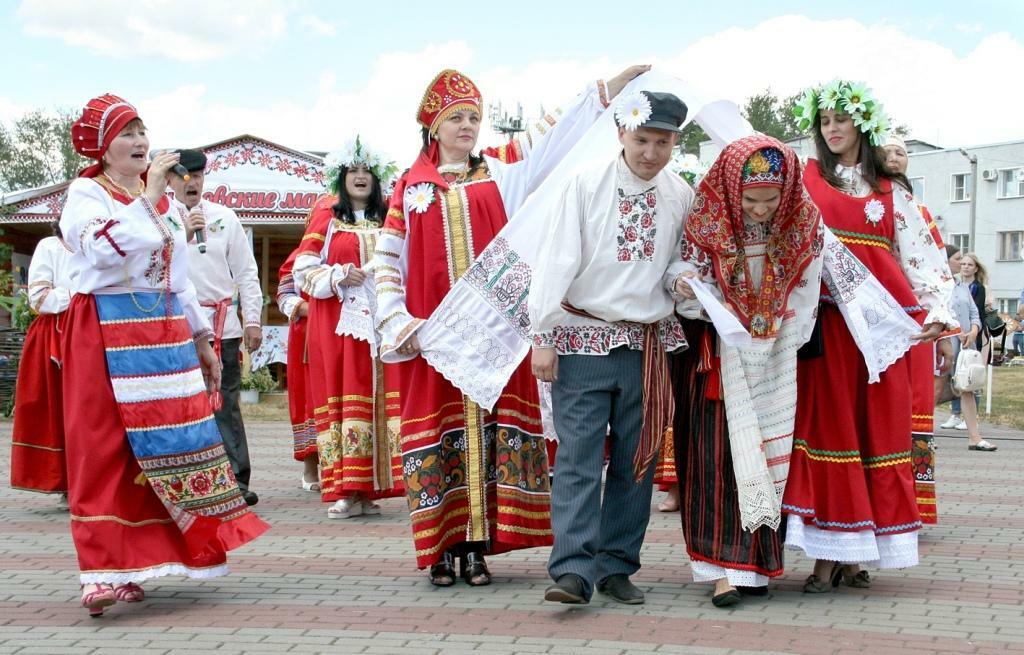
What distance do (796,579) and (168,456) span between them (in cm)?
282

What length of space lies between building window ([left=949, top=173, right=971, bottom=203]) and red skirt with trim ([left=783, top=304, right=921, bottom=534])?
163ft

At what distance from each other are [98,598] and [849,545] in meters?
3.07

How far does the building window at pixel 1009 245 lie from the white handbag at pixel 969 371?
4095cm

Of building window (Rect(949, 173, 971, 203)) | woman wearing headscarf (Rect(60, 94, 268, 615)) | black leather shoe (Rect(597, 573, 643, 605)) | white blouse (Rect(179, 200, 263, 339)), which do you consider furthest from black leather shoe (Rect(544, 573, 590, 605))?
building window (Rect(949, 173, 971, 203))

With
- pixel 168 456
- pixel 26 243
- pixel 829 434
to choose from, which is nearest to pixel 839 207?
pixel 829 434

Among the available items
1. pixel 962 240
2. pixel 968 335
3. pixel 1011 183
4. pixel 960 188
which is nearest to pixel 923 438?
pixel 968 335

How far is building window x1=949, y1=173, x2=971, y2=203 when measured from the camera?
5150cm

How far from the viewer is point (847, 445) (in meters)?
5.16

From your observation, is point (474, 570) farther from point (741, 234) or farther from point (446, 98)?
point (446, 98)

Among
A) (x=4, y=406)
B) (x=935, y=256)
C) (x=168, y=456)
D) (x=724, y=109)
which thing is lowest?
(x=4, y=406)

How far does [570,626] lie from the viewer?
4.66 m

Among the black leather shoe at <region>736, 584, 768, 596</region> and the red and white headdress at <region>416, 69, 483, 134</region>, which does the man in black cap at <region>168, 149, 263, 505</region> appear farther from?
the black leather shoe at <region>736, 584, 768, 596</region>

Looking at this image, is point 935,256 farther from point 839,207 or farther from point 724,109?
point 724,109

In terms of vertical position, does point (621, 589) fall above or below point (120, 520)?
below
